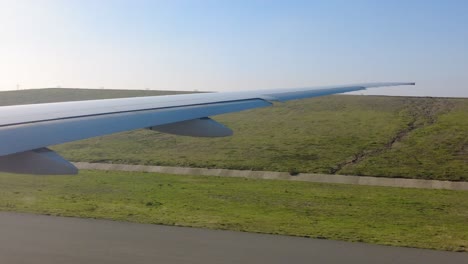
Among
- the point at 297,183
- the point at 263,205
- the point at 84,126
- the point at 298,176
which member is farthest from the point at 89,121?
the point at 298,176

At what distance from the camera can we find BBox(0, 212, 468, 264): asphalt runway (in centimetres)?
701

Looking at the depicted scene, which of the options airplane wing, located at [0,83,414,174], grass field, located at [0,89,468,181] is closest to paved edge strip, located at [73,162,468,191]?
grass field, located at [0,89,468,181]

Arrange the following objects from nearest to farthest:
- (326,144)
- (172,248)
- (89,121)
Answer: (89,121) < (172,248) < (326,144)

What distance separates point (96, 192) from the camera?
12.9 meters

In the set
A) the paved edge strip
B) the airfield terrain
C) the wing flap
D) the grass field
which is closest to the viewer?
the wing flap

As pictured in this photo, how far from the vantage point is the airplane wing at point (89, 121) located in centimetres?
409

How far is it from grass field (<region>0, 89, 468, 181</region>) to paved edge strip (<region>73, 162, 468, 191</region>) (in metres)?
0.46

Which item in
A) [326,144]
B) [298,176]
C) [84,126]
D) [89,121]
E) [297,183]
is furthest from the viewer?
[326,144]

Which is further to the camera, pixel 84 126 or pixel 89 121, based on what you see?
pixel 89 121

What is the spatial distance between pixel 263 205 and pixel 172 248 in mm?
4160

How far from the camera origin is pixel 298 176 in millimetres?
16922

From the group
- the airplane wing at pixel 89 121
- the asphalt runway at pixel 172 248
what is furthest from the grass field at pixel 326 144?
the airplane wing at pixel 89 121

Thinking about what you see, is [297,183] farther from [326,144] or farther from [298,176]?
[326,144]

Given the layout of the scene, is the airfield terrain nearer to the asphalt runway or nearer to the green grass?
the green grass
